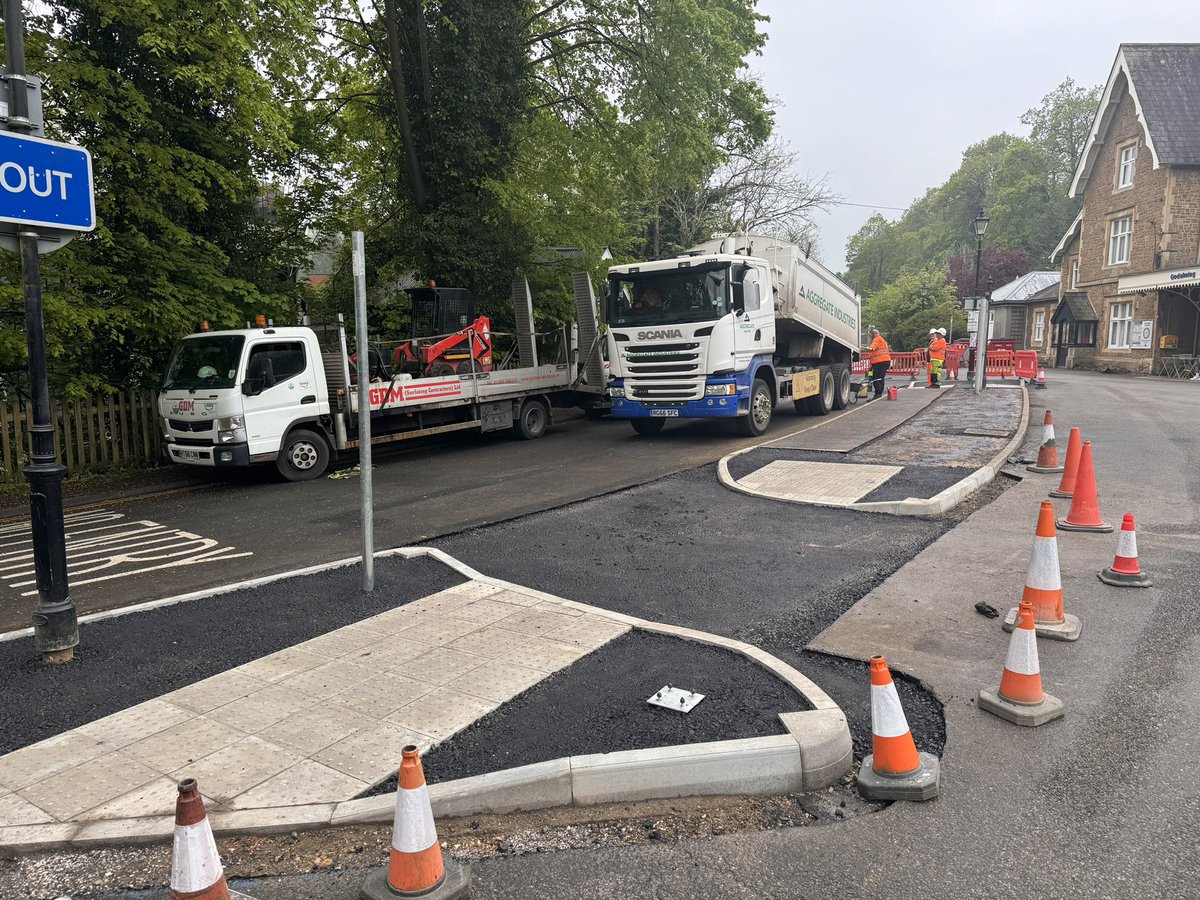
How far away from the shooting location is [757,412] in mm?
14477

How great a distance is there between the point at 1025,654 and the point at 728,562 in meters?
3.02

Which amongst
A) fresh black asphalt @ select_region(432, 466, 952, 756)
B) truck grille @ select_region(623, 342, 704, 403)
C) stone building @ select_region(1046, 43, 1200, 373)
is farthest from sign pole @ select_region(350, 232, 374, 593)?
stone building @ select_region(1046, 43, 1200, 373)

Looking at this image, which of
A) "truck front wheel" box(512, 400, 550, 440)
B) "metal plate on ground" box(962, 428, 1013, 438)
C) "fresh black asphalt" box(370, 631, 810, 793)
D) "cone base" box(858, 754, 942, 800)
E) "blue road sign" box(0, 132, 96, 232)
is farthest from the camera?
"truck front wheel" box(512, 400, 550, 440)

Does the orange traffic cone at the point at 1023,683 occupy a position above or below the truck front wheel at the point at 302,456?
below

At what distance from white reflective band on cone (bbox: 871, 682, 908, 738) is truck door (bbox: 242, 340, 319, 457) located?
9767 millimetres

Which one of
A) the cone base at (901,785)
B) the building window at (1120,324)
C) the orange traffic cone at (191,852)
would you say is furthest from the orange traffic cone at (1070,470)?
the building window at (1120,324)

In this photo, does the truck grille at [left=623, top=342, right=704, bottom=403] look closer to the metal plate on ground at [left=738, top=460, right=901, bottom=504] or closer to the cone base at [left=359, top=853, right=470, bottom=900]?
the metal plate on ground at [left=738, top=460, right=901, bottom=504]

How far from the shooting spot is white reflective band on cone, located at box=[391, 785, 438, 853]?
2.63 meters

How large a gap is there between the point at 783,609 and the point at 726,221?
28.0 m

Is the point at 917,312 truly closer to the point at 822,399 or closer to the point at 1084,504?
the point at 822,399

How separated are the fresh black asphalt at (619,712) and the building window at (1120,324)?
118ft

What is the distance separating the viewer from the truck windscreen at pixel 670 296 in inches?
520

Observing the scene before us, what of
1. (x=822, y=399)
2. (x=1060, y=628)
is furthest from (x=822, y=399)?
(x=1060, y=628)

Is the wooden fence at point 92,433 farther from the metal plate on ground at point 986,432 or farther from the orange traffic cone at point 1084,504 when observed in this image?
the metal plate on ground at point 986,432
